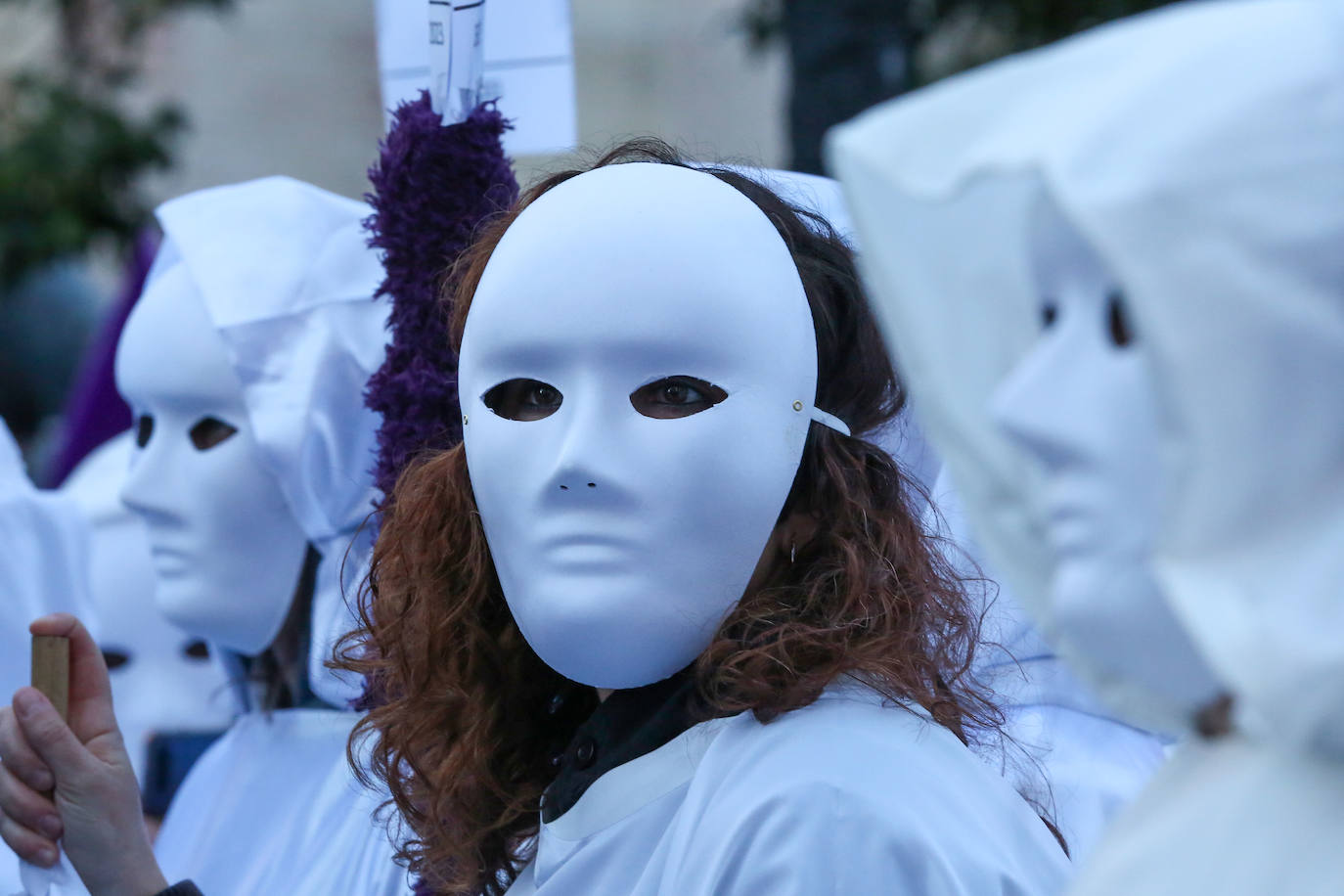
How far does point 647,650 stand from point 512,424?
0.28 m

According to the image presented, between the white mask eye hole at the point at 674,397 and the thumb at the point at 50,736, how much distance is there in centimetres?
87

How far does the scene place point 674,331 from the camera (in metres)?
1.57

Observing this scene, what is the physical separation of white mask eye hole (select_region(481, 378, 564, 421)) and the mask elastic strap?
0.27m

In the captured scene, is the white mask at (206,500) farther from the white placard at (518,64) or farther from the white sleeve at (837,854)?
the white sleeve at (837,854)

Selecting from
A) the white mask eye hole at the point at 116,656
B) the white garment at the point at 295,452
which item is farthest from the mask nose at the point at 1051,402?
the white mask eye hole at the point at 116,656

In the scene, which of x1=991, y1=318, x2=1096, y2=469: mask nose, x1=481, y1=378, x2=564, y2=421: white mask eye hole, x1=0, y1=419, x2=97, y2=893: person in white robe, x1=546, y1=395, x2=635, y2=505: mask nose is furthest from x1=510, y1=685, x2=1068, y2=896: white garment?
x1=0, y1=419, x2=97, y2=893: person in white robe

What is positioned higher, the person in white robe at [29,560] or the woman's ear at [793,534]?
the woman's ear at [793,534]

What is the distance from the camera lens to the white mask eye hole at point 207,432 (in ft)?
8.32

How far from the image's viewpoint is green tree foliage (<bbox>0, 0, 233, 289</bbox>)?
716 centimetres

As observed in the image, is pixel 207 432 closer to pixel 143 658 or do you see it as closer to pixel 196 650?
pixel 196 650

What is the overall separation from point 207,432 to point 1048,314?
5.86 ft


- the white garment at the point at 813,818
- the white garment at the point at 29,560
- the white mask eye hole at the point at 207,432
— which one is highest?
the white garment at the point at 813,818

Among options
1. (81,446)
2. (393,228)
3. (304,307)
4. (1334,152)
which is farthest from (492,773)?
(81,446)

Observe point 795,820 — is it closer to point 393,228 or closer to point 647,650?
point 647,650
